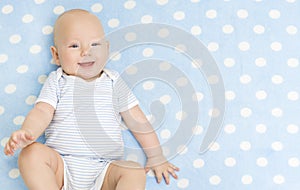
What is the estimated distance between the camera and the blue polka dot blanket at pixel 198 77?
1313 millimetres

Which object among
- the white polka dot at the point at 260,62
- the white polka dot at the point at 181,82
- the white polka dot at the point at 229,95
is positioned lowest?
the white polka dot at the point at 181,82

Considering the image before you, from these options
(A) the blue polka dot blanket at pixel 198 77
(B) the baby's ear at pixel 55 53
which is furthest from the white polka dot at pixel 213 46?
(B) the baby's ear at pixel 55 53

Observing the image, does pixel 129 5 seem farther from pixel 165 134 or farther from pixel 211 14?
pixel 165 134

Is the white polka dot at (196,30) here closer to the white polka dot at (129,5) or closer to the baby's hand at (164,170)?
the white polka dot at (129,5)

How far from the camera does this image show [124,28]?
1.44 metres

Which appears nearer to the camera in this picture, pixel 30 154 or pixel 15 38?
pixel 30 154

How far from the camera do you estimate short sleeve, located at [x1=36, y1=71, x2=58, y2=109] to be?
1299 mm

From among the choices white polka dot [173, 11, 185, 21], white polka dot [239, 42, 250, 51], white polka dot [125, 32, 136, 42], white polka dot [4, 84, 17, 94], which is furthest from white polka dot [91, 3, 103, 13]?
white polka dot [239, 42, 250, 51]

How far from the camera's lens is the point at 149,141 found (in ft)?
4.36

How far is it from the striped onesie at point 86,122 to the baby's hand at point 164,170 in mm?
98

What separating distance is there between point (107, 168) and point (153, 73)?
1.03 ft

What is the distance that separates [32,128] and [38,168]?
0.12m

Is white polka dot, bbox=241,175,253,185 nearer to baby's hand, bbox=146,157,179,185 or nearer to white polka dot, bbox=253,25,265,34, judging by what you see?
baby's hand, bbox=146,157,179,185

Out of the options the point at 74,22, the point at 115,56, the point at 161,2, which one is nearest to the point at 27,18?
the point at 74,22
